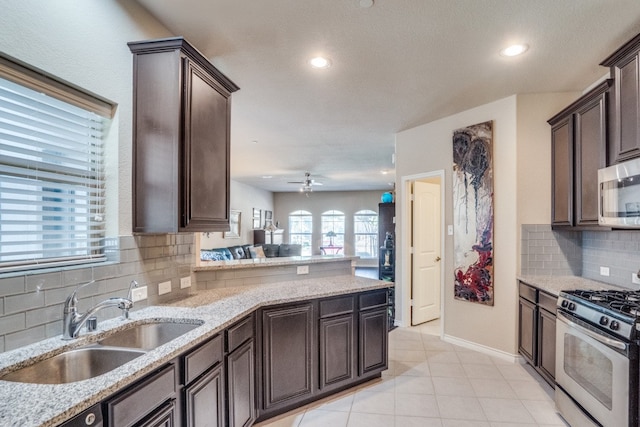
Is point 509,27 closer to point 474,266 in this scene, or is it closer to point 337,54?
point 337,54

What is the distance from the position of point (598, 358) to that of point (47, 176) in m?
3.22

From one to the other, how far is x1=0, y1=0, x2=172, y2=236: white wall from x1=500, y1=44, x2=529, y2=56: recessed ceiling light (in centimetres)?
245

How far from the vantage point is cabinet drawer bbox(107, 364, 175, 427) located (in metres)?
1.15

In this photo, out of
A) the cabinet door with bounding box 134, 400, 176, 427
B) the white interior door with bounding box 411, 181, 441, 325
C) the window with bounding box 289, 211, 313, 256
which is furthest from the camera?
the window with bounding box 289, 211, 313, 256

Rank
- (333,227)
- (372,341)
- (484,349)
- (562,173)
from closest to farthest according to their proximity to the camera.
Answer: (372,341) < (562,173) < (484,349) < (333,227)

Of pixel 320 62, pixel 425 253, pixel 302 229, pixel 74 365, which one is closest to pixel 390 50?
pixel 320 62

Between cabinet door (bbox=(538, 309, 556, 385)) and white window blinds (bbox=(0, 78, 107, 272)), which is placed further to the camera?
cabinet door (bbox=(538, 309, 556, 385))

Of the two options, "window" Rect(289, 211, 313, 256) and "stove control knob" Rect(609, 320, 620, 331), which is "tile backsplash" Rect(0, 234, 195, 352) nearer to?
"stove control knob" Rect(609, 320, 620, 331)

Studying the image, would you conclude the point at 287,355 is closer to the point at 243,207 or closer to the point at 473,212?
the point at 473,212

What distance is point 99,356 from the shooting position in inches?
60.5

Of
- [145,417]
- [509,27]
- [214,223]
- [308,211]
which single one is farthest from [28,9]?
[308,211]

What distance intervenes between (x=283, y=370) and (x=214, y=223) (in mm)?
1171

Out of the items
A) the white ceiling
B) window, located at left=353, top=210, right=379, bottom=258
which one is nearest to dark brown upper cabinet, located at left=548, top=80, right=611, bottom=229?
the white ceiling

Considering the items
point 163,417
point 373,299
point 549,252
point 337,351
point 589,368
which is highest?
point 549,252
